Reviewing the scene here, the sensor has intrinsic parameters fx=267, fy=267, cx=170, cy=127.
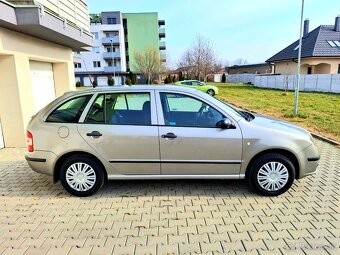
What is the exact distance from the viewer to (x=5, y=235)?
3.09 m

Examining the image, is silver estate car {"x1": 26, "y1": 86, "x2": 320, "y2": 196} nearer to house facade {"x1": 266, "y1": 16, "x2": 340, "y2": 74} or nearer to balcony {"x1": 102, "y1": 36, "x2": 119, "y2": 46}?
house facade {"x1": 266, "y1": 16, "x2": 340, "y2": 74}

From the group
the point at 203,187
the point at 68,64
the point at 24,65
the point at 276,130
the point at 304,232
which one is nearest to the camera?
the point at 304,232

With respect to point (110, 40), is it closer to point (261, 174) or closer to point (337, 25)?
point (337, 25)

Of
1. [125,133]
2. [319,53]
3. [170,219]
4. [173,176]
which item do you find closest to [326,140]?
[173,176]

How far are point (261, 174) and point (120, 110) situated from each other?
2276 millimetres

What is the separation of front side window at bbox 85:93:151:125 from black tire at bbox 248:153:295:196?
5.47ft

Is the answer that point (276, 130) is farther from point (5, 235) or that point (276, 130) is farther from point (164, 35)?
point (164, 35)

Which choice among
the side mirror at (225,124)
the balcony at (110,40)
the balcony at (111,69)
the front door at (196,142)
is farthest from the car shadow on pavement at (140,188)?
the balcony at (110,40)

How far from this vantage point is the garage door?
8.01m

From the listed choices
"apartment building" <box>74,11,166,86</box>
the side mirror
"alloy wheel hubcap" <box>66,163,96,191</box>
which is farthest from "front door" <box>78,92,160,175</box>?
"apartment building" <box>74,11,166,86</box>

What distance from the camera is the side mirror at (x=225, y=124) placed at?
12.3 feet

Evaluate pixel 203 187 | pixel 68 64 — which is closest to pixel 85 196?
pixel 203 187

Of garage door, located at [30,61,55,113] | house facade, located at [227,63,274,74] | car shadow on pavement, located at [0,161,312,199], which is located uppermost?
house facade, located at [227,63,274,74]

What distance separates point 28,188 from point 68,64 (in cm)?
713
